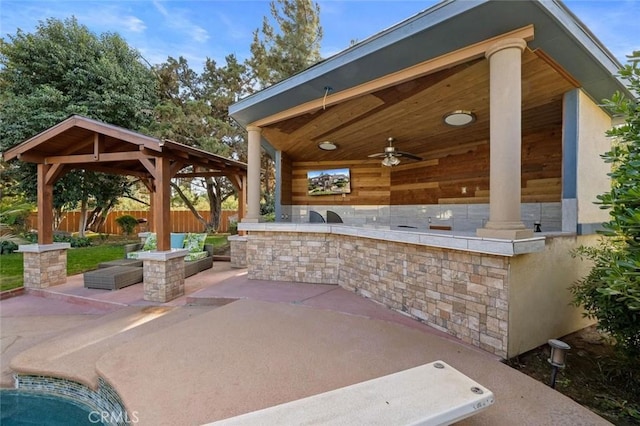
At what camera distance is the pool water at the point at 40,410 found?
304 centimetres

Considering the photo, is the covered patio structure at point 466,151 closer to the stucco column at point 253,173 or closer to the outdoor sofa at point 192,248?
the stucco column at point 253,173

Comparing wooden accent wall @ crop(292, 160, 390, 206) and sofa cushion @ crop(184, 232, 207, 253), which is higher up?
wooden accent wall @ crop(292, 160, 390, 206)

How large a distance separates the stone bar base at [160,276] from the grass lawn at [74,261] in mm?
3802

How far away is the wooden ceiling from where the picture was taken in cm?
413

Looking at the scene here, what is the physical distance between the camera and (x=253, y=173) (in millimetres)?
6613

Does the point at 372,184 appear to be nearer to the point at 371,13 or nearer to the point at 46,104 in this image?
the point at 371,13

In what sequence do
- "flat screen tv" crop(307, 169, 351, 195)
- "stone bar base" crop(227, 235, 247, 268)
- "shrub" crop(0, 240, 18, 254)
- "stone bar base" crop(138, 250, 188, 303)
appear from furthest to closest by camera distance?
"shrub" crop(0, 240, 18, 254) < "flat screen tv" crop(307, 169, 351, 195) < "stone bar base" crop(227, 235, 247, 268) < "stone bar base" crop(138, 250, 188, 303)

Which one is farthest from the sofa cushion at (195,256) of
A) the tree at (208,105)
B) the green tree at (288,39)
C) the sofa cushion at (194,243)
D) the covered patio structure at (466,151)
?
the green tree at (288,39)

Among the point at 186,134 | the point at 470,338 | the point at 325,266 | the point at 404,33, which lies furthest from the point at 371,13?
the point at 186,134

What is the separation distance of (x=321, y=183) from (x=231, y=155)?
7553mm

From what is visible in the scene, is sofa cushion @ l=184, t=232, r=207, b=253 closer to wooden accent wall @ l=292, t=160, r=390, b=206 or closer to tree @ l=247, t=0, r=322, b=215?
wooden accent wall @ l=292, t=160, r=390, b=206

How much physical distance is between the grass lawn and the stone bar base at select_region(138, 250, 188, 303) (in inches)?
150

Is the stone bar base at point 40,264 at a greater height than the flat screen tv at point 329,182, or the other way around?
the flat screen tv at point 329,182

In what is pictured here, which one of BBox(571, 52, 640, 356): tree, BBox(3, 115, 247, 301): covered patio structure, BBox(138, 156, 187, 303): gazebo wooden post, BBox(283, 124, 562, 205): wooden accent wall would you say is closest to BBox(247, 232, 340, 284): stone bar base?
BBox(3, 115, 247, 301): covered patio structure
